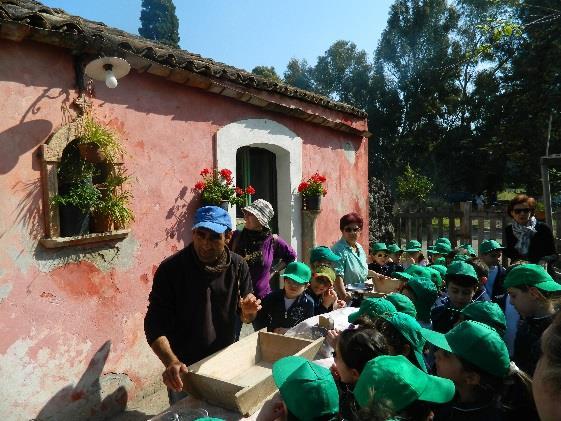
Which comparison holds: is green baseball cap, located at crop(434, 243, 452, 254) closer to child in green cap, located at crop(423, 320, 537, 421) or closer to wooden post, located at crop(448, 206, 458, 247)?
child in green cap, located at crop(423, 320, 537, 421)

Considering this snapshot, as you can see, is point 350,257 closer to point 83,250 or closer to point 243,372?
point 243,372

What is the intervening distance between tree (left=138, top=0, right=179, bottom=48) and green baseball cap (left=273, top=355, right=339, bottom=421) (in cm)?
3269

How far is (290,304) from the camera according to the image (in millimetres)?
3283

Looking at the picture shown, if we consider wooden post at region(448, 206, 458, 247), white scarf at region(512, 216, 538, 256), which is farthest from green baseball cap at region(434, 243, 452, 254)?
wooden post at region(448, 206, 458, 247)

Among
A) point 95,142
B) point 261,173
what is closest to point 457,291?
point 95,142

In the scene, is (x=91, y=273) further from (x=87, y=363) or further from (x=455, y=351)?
(x=455, y=351)

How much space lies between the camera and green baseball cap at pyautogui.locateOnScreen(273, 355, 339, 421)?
4.96 ft

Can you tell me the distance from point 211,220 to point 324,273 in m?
1.27

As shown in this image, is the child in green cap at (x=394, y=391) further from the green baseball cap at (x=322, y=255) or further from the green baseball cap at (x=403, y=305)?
the green baseball cap at (x=322, y=255)

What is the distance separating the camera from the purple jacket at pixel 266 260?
3.97m

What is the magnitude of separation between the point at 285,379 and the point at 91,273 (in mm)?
2752

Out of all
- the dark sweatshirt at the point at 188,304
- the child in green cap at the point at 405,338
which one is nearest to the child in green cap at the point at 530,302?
the child in green cap at the point at 405,338

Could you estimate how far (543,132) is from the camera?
640 inches

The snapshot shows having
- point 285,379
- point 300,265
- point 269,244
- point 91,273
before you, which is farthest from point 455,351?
point 91,273
